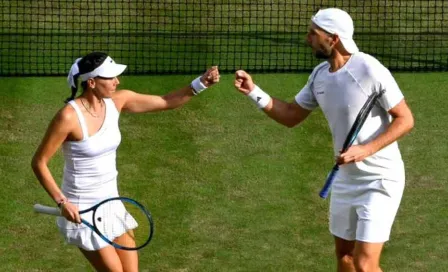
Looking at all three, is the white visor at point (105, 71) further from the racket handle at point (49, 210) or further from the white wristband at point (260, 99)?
the white wristband at point (260, 99)

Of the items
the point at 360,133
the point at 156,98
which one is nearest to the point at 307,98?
the point at 360,133

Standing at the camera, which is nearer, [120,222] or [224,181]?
[120,222]

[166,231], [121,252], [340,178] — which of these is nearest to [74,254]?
[166,231]

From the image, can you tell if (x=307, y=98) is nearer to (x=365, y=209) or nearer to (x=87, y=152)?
(x=365, y=209)

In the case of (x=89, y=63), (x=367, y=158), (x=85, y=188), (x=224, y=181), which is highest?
(x=89, y=63)

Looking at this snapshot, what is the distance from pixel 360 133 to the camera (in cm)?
880

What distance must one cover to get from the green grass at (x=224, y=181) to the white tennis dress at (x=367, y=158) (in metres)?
1.68

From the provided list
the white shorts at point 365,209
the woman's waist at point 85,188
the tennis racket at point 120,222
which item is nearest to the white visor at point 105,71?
the woman's waist at point 85,188

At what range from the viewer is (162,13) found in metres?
17.8

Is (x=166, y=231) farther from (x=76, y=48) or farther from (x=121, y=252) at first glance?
(x=76, y=48)

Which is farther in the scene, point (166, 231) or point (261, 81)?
point (261, 81)

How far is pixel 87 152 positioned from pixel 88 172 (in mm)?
159

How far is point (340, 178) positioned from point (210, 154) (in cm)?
408

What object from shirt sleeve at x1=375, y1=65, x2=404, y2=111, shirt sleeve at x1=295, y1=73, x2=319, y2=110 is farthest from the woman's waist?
shirt sleeve at x1=375, y1=65, x2=404, y2=111
